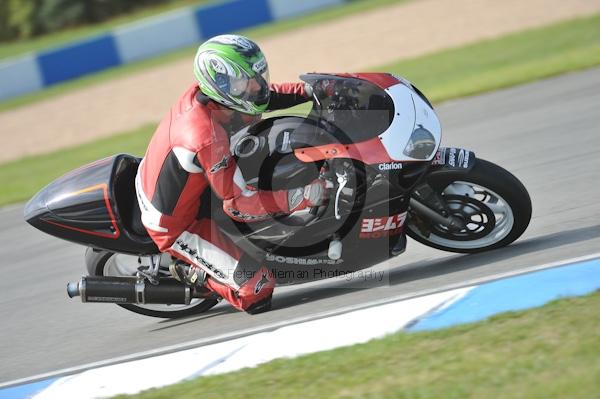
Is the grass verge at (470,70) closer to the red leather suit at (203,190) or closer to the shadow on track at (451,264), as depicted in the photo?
the shadow on track at (451,264)

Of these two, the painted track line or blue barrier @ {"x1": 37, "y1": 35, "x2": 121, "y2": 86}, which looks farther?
blue barrier @ {"x1": 37, "y1": 35, "x2": 121, "y2": 86}

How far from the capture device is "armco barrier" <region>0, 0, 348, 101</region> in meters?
20.9

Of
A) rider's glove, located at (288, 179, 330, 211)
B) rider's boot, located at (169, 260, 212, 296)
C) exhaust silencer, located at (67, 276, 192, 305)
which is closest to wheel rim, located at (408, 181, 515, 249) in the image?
rider's glove, located at (288, 179, 330, 211)

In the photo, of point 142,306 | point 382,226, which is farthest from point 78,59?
point 382,226

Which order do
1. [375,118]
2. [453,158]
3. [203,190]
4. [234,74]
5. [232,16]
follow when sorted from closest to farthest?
[234,74]
[375,118]
[453,158]
[203,190]
[232,16]

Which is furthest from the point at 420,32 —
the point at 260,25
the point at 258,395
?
the point at 258,395

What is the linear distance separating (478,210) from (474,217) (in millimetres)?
151

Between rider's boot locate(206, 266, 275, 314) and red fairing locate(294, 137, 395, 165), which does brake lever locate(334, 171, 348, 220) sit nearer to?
red fairing locate(294, 137, 395, 165)

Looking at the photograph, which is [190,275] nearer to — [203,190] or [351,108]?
[203,190]

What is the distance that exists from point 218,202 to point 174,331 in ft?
2.93

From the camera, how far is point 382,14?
18.5m

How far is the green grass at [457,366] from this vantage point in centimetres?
341

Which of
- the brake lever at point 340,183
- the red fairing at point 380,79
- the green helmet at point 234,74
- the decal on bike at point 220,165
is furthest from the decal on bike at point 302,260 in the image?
the red fairing at point 380,79

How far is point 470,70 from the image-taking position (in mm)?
11875
